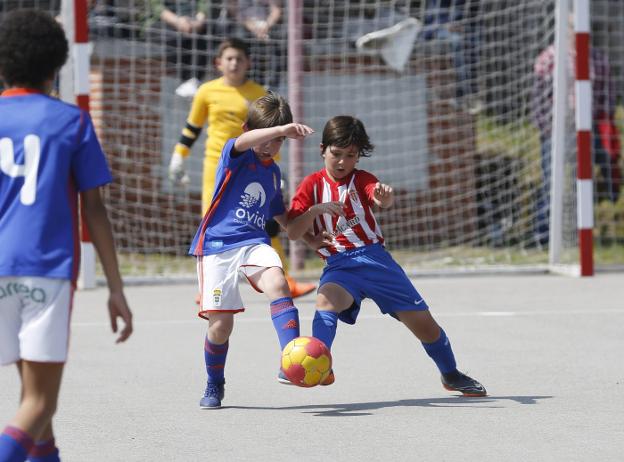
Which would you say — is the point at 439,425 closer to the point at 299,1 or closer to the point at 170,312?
the point at 170,312

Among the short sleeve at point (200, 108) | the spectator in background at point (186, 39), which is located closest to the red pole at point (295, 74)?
the spectator in background at point (186, 39)

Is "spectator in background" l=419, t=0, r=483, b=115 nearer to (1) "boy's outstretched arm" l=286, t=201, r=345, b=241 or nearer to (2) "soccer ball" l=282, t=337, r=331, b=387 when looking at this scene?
(1) "boy's outstretched arm" l=286, t=201, r=345, b=241

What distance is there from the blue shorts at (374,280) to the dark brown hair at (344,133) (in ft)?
1.60

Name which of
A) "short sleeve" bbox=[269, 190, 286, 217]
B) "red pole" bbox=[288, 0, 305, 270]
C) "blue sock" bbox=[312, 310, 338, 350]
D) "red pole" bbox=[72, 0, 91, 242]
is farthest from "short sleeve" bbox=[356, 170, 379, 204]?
"red pole" bbox=[288, 0, 305, 270]

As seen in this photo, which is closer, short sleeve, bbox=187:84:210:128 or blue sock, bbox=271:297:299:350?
blue sock, bbox=271:297:299:350

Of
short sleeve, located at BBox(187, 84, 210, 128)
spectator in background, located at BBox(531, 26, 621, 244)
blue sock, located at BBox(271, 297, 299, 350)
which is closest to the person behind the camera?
blue sock, located at BBox(271, 297, 299, 350)

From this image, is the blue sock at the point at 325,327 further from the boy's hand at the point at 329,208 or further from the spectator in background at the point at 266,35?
the spectator in background at the point at 266,35

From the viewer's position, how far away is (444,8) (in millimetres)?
12500

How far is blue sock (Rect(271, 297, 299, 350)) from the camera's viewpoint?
5.72m

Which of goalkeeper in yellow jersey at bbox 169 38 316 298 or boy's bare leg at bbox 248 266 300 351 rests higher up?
goalkeeper in yellow jersey at bbox 169 38 316 298

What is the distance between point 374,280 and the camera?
19.7 ft

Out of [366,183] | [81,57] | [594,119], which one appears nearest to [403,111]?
[594,119]

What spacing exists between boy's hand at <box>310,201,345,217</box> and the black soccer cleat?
0.91 metres

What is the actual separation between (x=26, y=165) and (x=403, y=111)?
31.3 ft
